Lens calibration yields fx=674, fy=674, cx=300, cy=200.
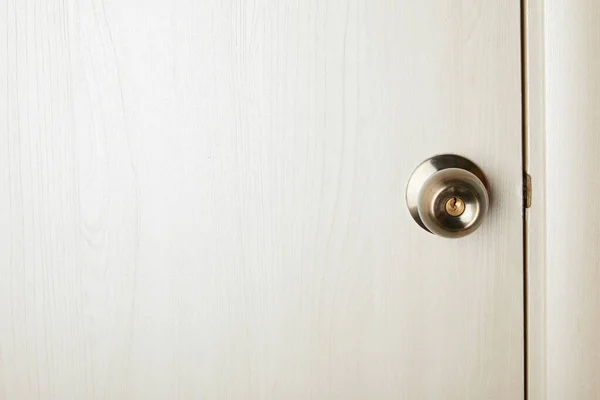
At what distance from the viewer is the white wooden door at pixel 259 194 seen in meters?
0.55

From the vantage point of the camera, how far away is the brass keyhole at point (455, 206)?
0.53 m

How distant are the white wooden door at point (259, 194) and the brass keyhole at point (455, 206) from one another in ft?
0.12

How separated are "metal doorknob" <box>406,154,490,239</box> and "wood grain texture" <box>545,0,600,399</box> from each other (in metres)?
0.06

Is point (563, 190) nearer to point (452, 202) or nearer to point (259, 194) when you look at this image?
point (452, 202)

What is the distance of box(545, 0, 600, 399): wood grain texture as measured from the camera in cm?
51

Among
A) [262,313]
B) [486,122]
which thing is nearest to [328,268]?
[262,313]

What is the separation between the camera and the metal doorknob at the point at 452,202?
0.53 m

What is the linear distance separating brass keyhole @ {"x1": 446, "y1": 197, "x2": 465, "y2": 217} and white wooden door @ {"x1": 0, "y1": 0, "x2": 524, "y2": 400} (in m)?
0.04

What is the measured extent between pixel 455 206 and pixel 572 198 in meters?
0.09

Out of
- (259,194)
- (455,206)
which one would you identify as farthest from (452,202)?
(259,194)

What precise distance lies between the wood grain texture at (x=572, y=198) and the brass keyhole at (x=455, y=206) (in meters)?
0.07

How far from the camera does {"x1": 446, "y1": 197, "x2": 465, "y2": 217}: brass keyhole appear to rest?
20.9 inches

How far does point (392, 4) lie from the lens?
549mm

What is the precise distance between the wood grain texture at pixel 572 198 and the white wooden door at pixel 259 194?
30 mm
